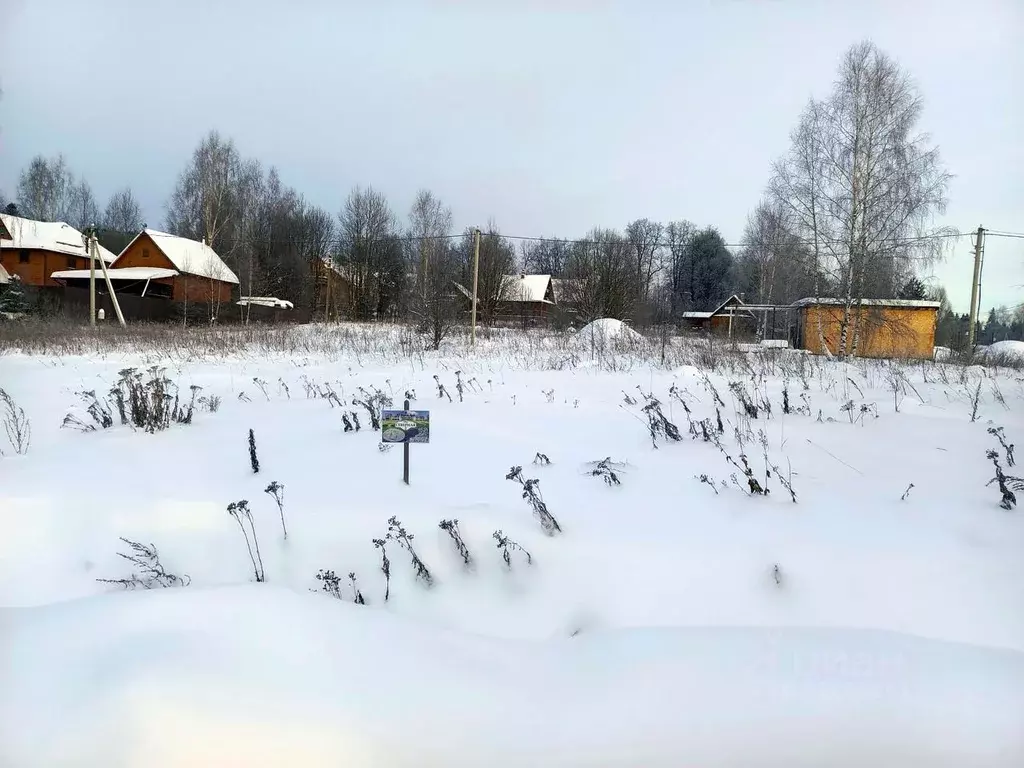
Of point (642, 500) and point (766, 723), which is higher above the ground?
point (642, 500)

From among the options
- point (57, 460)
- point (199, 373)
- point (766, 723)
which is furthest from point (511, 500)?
point (199, 373)

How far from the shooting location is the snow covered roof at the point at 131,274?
3269cm

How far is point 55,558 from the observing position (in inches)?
102

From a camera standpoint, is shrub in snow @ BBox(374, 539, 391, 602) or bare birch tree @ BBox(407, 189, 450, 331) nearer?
shrub in snow @ BBox(374, 539, 391, 602)

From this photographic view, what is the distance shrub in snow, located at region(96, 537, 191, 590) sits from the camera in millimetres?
2457

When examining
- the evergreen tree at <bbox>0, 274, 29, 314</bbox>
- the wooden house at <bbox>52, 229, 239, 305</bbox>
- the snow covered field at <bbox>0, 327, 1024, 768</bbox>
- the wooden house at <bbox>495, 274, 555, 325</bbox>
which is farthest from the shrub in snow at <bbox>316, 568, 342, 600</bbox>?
the wooden house at <bbox>52, 229, 239, 305</bbox>

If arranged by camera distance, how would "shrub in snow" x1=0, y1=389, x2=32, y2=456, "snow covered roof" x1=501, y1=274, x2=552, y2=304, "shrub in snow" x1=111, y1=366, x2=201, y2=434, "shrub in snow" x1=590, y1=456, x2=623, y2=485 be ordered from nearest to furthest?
"shrub in snow" x1=590, y1=456, x2=623, y2=485 → "shrub in snow" x1=0, y1=389, x2=32, y2=456 → "shrub in snow" x1=111, y1=366, x2=201, y2=434 → "snow covered roof" x1=501, y1=274, x2=552, y2=304

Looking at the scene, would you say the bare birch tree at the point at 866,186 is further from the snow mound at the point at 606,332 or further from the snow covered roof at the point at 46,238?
the snow covered roof at the point at 46,238

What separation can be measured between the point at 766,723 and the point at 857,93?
18.0 meters

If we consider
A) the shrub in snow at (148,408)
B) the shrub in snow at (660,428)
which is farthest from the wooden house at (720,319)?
the shrub in snow at (148,408)

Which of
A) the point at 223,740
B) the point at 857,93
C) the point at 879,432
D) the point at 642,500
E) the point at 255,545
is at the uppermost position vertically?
the point at 857,93

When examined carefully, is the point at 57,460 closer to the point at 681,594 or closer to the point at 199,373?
the point at 681,594

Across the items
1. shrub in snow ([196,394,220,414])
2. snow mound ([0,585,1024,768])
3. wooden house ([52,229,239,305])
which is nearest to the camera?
snow mound ([0,585,1024,768])

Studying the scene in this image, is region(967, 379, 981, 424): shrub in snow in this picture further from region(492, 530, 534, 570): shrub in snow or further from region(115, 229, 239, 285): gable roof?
region(115, 229, 239, 285): gable roof
